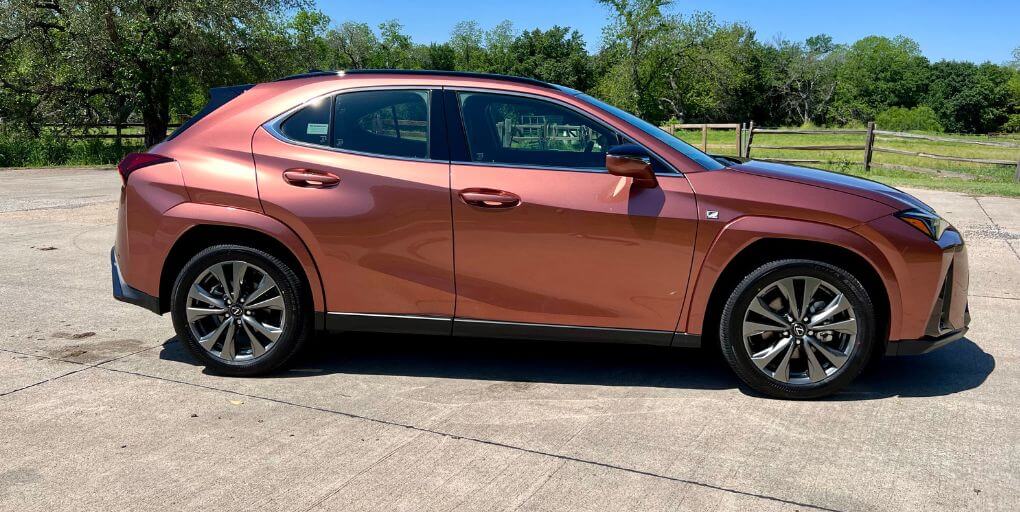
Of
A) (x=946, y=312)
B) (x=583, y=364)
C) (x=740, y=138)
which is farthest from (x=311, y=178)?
(x=740, y=138)

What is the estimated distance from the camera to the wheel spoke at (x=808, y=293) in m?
4.08

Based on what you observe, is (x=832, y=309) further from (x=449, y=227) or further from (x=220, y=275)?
(x=220, y=275)

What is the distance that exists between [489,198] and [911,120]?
306ft

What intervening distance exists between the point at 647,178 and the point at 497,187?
0.76 meters

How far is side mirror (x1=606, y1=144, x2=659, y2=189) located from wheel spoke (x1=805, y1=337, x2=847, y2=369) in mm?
1132

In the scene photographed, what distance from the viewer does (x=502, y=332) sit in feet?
14.2

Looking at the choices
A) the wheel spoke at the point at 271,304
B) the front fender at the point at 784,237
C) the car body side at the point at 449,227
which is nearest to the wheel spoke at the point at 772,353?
the car body side at the point at 449,227

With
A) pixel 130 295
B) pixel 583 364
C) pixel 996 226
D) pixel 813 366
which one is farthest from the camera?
pixel 996 226

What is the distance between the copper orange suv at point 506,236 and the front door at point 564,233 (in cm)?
1

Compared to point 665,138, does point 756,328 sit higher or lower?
lower

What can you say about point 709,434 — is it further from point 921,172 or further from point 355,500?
point 921,172

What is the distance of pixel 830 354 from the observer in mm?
4125

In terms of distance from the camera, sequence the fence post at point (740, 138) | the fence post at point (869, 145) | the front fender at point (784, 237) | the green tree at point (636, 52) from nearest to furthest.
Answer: the front fender at point (784, 237) < the fence post at point (869, 145) < the fence post at point (740, 138) < the green tree at point (636, 52)

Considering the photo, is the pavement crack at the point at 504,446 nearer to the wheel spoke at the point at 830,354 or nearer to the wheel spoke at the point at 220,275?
the wheel spoke at the point at 220,275
